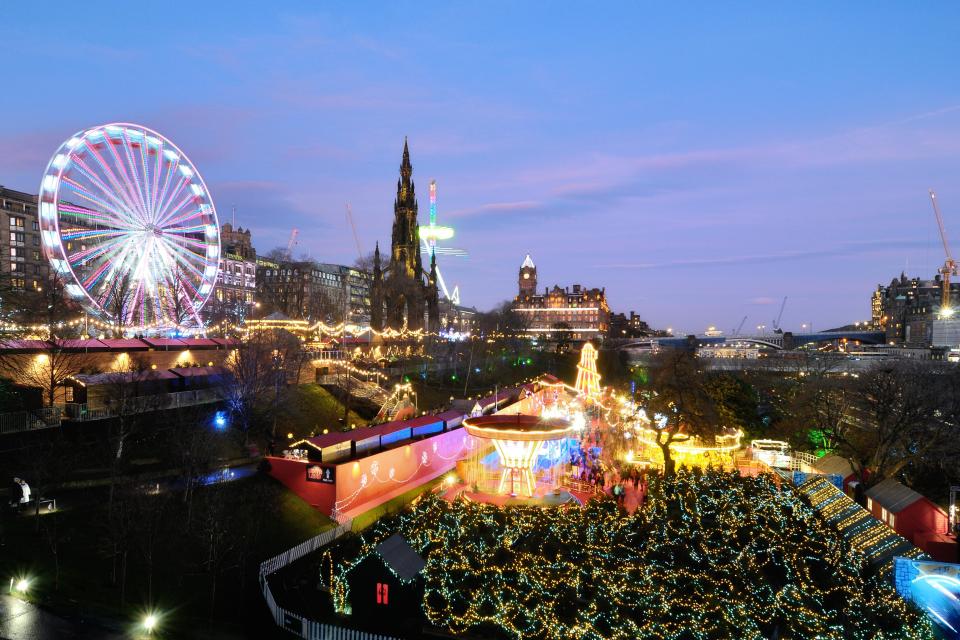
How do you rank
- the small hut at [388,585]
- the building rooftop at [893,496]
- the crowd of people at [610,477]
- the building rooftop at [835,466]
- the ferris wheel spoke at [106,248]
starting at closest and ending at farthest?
the small hut at [388,585] → the building rooftop at [893,496] → the crowd of people at [610,477] → the building rooftop at [835,466] → the ferris wheel spoke at [106,248]

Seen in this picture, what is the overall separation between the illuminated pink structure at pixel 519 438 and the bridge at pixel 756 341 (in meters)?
82.3

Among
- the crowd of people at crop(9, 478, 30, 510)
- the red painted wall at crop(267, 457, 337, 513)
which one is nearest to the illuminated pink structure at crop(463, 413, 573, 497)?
the red painted wall at crop(267, 457, 337, 513)

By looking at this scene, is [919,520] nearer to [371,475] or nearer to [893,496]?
[893,496]

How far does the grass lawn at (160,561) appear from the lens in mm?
12477

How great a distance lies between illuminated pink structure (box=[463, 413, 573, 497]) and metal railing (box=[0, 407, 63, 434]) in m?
15.0

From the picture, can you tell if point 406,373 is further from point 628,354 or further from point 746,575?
point 628,354

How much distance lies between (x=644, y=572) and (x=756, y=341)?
10787 centimetres

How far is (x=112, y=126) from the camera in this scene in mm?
31062

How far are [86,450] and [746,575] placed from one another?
67.7 ft

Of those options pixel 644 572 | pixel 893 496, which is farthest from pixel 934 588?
pixel 644 572

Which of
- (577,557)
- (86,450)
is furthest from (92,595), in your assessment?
(577,557)

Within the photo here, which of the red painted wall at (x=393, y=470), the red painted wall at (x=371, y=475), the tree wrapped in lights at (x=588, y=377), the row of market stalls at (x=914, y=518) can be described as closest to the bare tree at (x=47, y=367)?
the red painted wall at (x=371, y=475)

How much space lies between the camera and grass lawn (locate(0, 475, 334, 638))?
12477mm

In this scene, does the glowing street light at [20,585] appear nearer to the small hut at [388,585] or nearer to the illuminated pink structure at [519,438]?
the small hut at [388,585]
